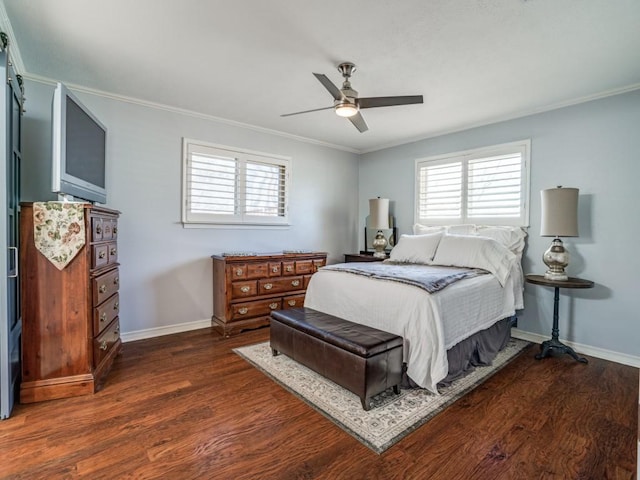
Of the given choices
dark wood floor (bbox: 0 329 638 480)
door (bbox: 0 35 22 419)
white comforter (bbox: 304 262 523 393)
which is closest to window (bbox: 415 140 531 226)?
white comforter (bbox: 304 262 523 393)

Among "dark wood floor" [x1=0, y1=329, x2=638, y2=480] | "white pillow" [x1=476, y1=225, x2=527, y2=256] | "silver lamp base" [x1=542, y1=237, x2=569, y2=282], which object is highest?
"white pillow" [x1=476, y1=225, x2=527, y2=256]

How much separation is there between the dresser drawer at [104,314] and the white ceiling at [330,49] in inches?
77.6

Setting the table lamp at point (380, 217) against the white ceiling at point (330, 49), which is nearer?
the white ceiling at point (330, 49)

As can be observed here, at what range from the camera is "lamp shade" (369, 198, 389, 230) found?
4.69 m

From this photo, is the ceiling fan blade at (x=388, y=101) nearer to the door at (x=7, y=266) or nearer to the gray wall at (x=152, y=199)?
the gray wall at (x=152, y=199)

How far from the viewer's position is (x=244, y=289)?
3.71 m

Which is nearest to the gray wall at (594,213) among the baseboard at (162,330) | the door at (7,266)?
the baseboard at (162,330)

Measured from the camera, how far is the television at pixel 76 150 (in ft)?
7.05

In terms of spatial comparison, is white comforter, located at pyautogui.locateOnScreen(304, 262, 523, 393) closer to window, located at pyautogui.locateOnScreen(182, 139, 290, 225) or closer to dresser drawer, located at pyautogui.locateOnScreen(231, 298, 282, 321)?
dresser drawer, located at pyautogui.locateOnScreen(231, 298, 282, 321)

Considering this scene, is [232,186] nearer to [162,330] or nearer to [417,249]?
[162,330]

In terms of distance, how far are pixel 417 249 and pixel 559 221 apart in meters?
1.37

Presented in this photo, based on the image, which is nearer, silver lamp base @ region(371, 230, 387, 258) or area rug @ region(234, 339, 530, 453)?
area rug @ region(234, 339, 530, 453)

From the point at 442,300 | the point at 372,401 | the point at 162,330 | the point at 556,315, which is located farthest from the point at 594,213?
the point at 162,330

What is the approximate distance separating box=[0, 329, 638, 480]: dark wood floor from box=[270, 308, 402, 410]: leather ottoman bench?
29 cm
